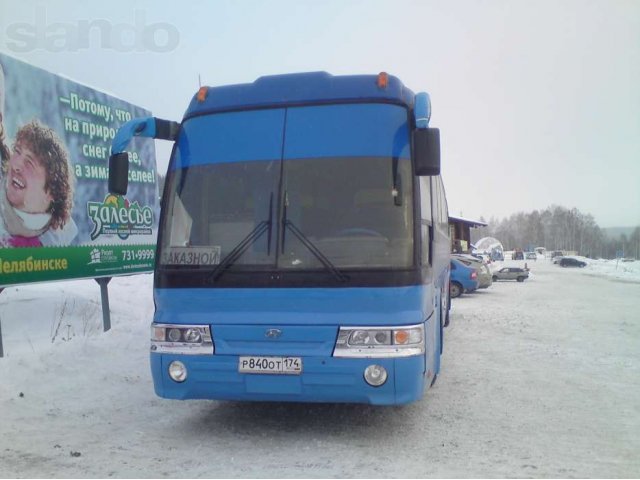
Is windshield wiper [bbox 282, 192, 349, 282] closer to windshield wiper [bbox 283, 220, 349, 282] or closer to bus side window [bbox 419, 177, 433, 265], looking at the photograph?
windshield wiper [bbox 283, 220, 349, 282]

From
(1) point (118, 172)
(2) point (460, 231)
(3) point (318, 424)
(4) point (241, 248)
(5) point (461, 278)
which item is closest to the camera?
(4) point (241, 248)

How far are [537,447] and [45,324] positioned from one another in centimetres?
752

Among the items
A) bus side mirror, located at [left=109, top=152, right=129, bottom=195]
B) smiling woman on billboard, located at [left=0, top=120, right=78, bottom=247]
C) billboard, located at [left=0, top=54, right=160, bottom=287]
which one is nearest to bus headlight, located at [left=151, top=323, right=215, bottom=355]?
bus side mirror, located at [left=109, top=152, right=129, bottom=195]

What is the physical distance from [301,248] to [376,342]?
100 centimetres

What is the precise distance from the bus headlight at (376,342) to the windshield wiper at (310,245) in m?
0.45

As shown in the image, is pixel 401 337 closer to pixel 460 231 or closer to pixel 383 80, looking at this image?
pixel 383 80

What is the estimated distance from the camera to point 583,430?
5.76 meters

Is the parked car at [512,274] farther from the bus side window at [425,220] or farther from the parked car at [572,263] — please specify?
the bus side window at [425,220]

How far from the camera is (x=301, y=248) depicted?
16.5 feet

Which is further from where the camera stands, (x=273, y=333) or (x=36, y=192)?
(x=36, y=192)

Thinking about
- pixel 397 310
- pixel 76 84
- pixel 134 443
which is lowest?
pixel 134 443

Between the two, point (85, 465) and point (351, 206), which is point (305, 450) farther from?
point (351, 206)

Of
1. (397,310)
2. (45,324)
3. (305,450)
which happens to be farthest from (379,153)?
(45,324)

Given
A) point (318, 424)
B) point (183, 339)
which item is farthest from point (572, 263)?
point (183, 339)
